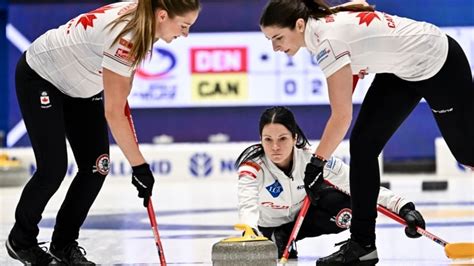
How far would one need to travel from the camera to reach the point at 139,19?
346cm

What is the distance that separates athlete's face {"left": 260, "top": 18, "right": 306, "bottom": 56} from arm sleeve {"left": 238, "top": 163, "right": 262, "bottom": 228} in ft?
2.16

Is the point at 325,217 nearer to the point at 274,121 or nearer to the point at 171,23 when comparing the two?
the point at 274,121

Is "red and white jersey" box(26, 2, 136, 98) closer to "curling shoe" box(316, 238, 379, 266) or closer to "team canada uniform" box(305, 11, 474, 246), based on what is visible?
"team canada uniform" box(305, 11, 474, 246)

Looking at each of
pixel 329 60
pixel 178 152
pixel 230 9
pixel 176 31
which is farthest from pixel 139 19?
pixel 230 9

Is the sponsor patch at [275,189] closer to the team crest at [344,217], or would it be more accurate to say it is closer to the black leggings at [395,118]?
the team crest at [344,217]

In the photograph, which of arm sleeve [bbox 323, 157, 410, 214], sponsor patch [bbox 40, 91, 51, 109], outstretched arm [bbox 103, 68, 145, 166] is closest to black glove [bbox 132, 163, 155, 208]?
outstretched arm [bbox 103, 68, 145, 166]

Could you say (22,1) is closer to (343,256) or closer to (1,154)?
(1,154)

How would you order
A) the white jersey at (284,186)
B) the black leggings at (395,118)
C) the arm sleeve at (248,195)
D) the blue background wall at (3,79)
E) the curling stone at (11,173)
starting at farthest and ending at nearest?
1. the blue background wall at (3,79)
2. the curling stone at (11,173)
3. the white jersey at (284,186)
4. the arm sleeve at (248,195)
5. the black leggings at (395,118)

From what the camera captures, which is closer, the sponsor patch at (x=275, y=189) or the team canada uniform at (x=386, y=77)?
the team canada uniform at (x=386, y=77)

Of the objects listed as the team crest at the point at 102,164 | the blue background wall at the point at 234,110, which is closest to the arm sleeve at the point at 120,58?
the team crest at the point at 102,164

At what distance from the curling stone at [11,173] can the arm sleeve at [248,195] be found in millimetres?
5707

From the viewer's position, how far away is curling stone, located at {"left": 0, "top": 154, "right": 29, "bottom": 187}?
9422 millimetres

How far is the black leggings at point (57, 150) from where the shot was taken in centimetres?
384

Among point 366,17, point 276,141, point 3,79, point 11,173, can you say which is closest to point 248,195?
point 276,141
